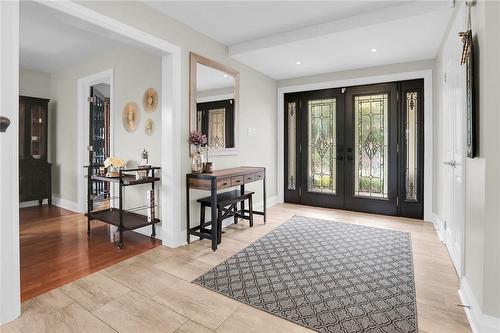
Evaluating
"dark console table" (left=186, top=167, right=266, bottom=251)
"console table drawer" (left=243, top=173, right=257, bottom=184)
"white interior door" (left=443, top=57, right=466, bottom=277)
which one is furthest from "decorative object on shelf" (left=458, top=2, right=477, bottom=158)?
"console table drawer" (left=243, top=173, right=257, bottom=184)

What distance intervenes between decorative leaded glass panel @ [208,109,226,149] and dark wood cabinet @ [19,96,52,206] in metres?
3.52

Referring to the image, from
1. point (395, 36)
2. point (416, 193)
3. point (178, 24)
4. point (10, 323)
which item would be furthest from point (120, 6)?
point (416, 193)

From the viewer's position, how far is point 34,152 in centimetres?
485

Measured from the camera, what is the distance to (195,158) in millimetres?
3203

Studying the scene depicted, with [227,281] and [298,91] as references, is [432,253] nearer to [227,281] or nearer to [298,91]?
[227,281]

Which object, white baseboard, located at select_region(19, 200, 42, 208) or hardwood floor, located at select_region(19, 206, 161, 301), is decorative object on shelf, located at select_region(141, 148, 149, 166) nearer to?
hardwood floor, located at select_region(19, 206, 161, 301)

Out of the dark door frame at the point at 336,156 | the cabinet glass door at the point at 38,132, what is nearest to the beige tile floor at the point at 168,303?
the dark door frame at the point at 336,156

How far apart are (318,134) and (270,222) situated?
197 cm

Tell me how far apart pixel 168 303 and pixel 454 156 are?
298 centimetres

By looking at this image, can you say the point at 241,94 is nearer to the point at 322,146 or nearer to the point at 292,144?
the point at 292,144

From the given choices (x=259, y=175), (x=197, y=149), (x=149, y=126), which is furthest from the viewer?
(x=259, y=175)

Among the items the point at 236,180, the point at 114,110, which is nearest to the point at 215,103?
the point at 236,180

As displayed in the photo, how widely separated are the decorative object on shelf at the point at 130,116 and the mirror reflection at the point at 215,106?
0.88m

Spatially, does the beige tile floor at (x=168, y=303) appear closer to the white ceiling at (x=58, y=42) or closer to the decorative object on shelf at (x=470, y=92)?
the decorative object on shelf at (x=470, y=92)
